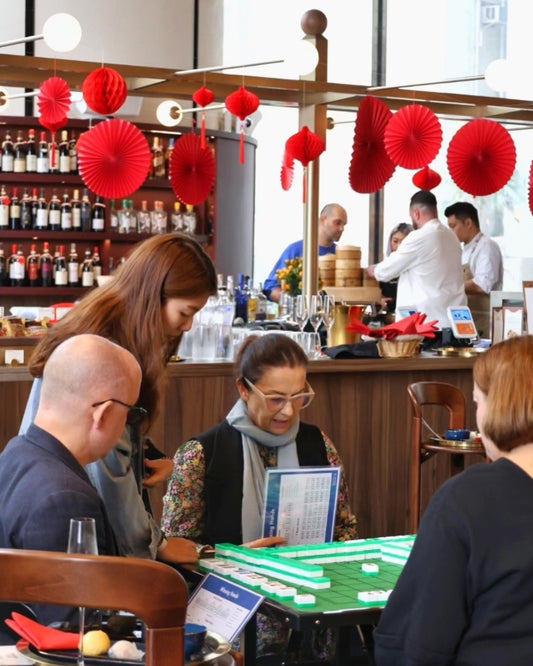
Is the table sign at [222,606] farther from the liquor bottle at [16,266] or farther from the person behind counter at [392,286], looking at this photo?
the liquor bottle at [16,266]

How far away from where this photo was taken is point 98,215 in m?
9.27

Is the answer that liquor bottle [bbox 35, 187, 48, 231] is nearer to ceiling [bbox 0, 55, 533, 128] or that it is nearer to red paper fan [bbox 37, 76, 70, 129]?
ceiling [bbox 0, 55, 533, 128]

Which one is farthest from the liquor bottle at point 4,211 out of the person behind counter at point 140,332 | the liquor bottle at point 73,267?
the person behind counter at point 140,332

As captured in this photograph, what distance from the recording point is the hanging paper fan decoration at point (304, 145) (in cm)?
700

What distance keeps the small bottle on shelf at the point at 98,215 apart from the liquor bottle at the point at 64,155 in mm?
342

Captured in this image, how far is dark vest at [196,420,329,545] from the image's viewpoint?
335 cm

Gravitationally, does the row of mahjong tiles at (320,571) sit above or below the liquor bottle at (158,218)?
below

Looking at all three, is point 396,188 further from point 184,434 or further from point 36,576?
point 36,576

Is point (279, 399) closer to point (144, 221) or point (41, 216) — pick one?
point (41, 216)

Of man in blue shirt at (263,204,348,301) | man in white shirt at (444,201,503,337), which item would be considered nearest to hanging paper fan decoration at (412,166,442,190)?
man in blue shirt at (263,204,348,301)

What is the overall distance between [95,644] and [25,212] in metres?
7.61

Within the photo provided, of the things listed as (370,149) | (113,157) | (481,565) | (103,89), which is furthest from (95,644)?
(370,149)

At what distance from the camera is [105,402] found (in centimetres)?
224

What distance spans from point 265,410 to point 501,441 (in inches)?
53.1
